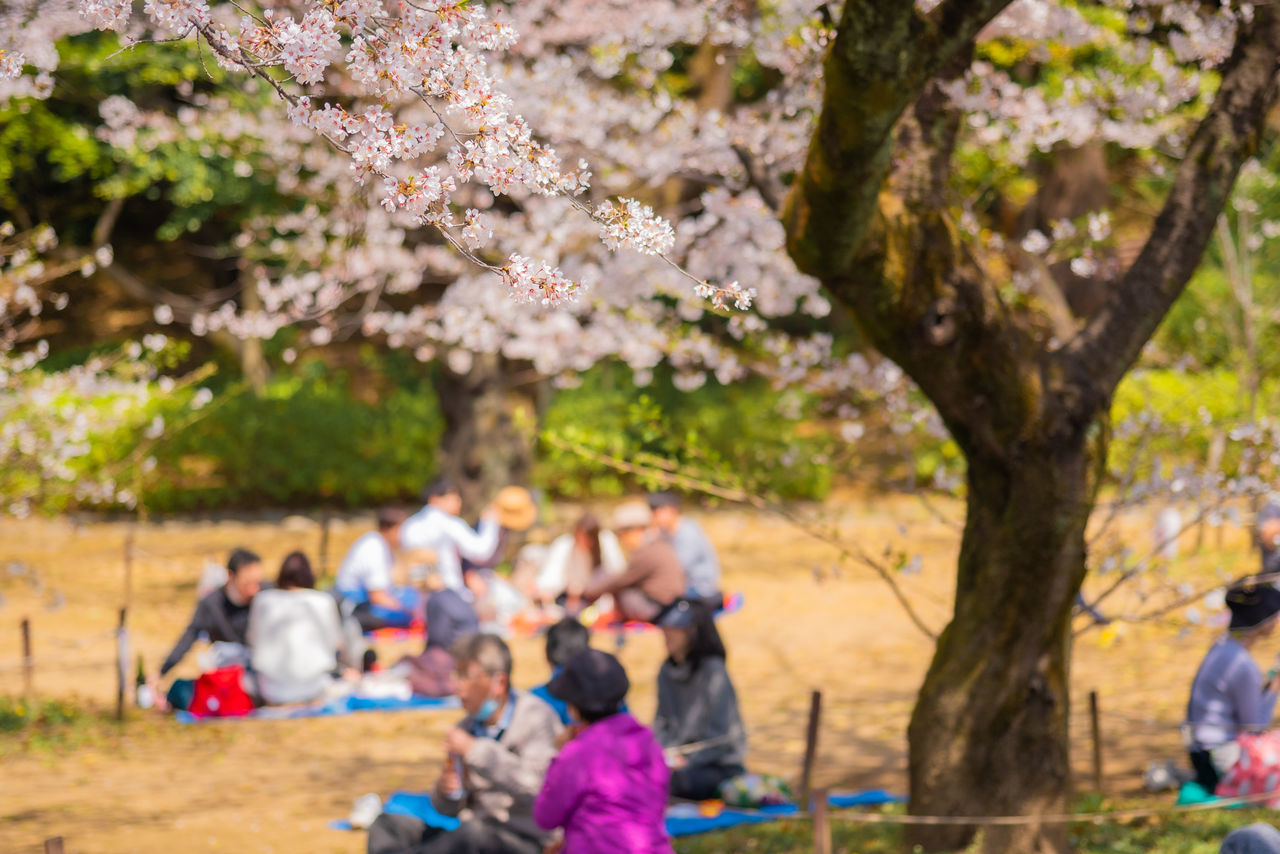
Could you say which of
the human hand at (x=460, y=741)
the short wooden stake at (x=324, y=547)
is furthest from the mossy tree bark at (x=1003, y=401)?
the short wooden stake at (x=324, y=547)

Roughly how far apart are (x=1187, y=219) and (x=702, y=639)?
9.30ft

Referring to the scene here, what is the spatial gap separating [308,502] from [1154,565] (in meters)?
12.9

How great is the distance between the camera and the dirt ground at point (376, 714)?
6.00m

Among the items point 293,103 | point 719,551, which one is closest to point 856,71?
point 293,103

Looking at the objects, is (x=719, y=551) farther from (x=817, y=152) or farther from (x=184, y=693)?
(x=817, y=152)

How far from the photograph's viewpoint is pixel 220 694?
7723 millimetres

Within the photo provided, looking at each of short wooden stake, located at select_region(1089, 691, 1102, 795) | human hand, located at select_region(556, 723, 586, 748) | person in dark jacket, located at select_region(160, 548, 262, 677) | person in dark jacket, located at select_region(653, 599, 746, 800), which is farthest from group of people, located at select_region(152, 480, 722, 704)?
short wooden stake, located at select_region(1089, 691, 1102, 795)

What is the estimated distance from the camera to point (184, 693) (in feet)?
25.4

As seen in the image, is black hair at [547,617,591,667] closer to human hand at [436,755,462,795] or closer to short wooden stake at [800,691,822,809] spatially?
short wooden stake at [800,691,822,809]

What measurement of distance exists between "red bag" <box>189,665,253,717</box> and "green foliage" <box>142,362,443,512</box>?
8749 millimetres

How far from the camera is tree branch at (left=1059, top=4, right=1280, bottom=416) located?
4648mm

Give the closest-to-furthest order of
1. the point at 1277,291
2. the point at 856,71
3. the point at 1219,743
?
the point at 856,71, the point at 1219,743, the point at 1277,291

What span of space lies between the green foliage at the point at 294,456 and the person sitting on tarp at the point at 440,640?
8.71 meters

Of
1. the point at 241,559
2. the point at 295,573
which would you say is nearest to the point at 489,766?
the point at 295,573
